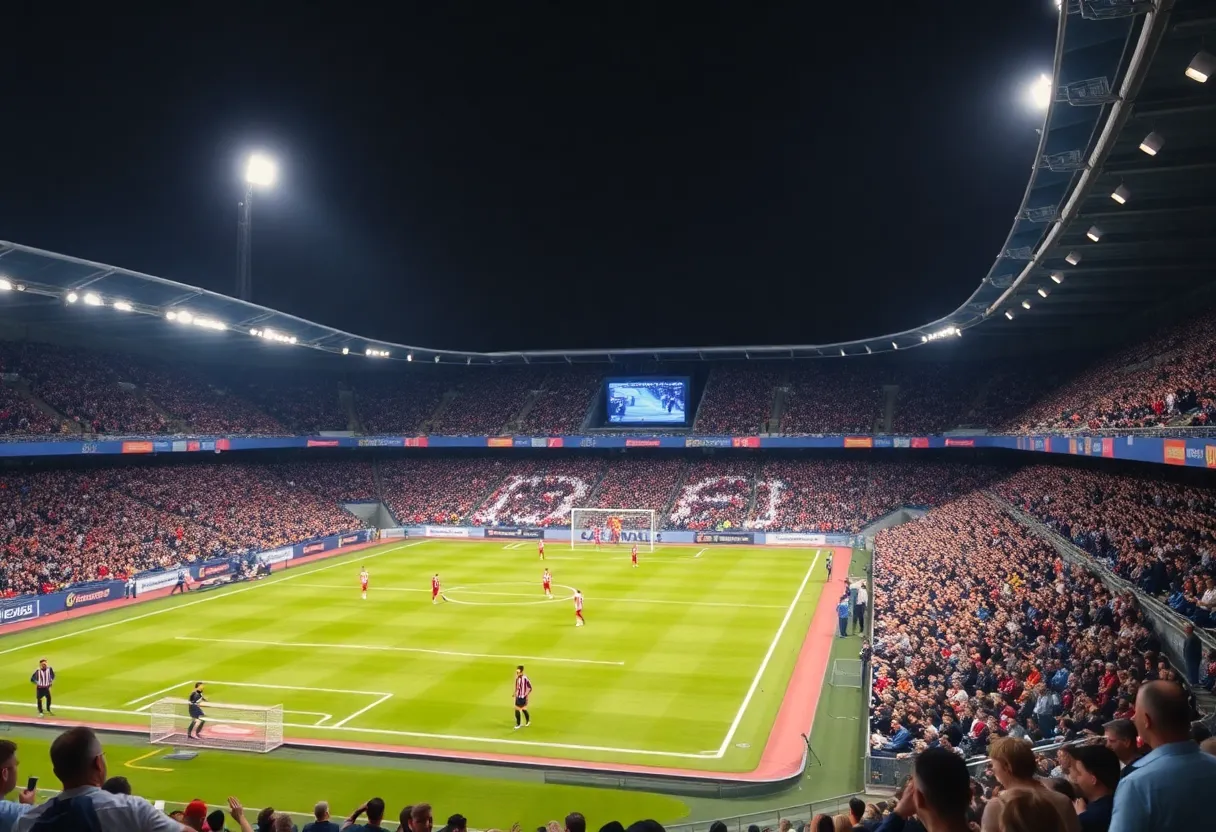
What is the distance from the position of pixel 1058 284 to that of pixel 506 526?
35625mm

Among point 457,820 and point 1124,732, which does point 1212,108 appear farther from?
point 457,820

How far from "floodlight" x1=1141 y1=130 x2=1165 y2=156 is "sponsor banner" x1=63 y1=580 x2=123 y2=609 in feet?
125

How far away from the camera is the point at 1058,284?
33.2 meters

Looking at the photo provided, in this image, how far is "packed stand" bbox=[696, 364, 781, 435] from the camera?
205 ft

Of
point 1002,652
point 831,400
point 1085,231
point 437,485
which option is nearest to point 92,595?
point 437,485

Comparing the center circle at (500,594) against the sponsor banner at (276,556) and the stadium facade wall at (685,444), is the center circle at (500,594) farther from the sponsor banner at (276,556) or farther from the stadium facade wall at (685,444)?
the stadium facade wall at (685,444)

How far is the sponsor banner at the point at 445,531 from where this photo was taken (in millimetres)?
58106

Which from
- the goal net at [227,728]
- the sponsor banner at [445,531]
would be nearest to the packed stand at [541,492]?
the sponsor banner at [445,531]

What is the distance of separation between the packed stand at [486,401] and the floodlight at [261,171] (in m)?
24.2

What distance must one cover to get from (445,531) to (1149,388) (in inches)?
1663

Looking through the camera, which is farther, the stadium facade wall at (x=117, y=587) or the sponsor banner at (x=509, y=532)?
the sponsor banner at (x=509, y=532)

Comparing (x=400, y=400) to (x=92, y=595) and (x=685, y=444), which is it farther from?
(x=92, y=595)

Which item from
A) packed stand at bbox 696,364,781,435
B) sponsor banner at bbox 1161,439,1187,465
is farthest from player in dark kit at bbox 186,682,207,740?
packed stand at bbox 696,364,781,435

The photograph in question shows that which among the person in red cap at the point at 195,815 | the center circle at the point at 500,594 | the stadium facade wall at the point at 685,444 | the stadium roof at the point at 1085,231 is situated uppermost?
the stadium roof at the point at 1085,231
